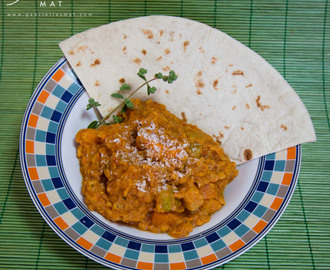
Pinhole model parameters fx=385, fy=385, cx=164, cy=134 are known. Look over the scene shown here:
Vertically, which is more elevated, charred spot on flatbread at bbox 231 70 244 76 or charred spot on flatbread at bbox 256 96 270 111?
charred spot on flatbread at bbox 231 70 244 76

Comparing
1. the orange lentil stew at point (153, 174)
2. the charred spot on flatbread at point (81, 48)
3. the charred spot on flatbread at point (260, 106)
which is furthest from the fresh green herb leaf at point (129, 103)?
the charred spot on flatbread at point (260, 106)

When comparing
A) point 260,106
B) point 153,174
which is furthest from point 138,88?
point 260,106

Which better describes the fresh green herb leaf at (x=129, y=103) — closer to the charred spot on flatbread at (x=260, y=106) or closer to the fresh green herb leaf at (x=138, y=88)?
the fresh green herb leaf at (x=138, y=88)

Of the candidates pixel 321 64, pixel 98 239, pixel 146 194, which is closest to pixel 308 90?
pixel 321 64

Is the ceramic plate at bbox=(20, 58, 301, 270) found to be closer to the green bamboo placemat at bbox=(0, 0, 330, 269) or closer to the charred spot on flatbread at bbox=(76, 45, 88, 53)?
the charred spot on flatbread at bbox=(76, 45, 88, 53)

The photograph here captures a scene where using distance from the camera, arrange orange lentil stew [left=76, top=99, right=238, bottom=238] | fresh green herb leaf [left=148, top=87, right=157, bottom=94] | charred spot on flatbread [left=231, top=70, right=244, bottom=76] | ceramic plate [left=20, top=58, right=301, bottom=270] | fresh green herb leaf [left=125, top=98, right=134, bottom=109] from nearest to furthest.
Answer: ceramic plate [left=20, top=58, right=301, bottom=270]
orange lentil stew [left=76, top=99, right=238, bottom=238]
fresh green herb leaf [left=125, top=98, right=134, bottom=109]
fresh green herb leaf [left=148, top=87, right=157, bottom=94]
charred spot on flatbread [left=231, top=70, right=244, bottom=76]

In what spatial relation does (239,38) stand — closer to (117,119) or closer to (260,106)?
(260,106)

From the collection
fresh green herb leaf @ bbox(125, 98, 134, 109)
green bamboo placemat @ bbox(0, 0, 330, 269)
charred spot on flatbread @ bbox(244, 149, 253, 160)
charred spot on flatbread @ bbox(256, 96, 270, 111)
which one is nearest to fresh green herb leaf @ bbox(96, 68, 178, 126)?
fresh green herb leaf @ bbox(125, 98, 134, 109)
